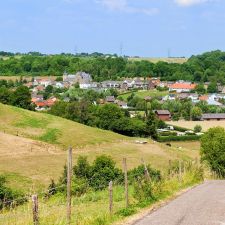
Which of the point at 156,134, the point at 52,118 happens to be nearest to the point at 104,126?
the point at 156,134

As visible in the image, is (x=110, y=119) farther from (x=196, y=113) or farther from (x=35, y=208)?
(x=35, y=208)

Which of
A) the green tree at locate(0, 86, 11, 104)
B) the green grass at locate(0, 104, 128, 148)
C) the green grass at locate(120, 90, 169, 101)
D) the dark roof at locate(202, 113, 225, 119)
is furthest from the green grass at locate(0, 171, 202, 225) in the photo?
the green grass at locate(120, 90, 169, 101)

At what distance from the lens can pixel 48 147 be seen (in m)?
63.9

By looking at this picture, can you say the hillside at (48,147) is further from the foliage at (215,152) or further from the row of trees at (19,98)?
the row of trees at (19,98)

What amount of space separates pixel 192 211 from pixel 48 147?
157 feet

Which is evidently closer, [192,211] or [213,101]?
[192,211]

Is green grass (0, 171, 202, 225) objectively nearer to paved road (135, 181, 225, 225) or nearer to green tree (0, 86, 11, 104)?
paved road (135, 181, 225, 225)

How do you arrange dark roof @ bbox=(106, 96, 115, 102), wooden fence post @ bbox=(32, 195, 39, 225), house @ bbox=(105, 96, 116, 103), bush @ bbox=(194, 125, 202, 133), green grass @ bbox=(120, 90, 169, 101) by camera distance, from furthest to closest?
green grass @ bbox=(120, 90, 169, 101) < dark roof @ bbox=(106, 96, 115, 102) < house @ bbox=(105, 96, 116, 103) < bush @ bbox=(194, 125, 202, 133) < wooden fence post @ bbox=(32, 195, 39, 225)

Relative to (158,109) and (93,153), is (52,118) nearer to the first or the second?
(93,153)

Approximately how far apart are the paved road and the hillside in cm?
2382

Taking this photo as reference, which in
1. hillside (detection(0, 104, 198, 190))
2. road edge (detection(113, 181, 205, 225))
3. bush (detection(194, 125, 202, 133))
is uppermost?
road edge (detection(113, 181, 205, 225))

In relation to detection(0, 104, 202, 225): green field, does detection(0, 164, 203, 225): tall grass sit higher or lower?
higher

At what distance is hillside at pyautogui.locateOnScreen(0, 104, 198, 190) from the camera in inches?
1976

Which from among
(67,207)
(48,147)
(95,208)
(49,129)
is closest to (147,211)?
(95,208)
